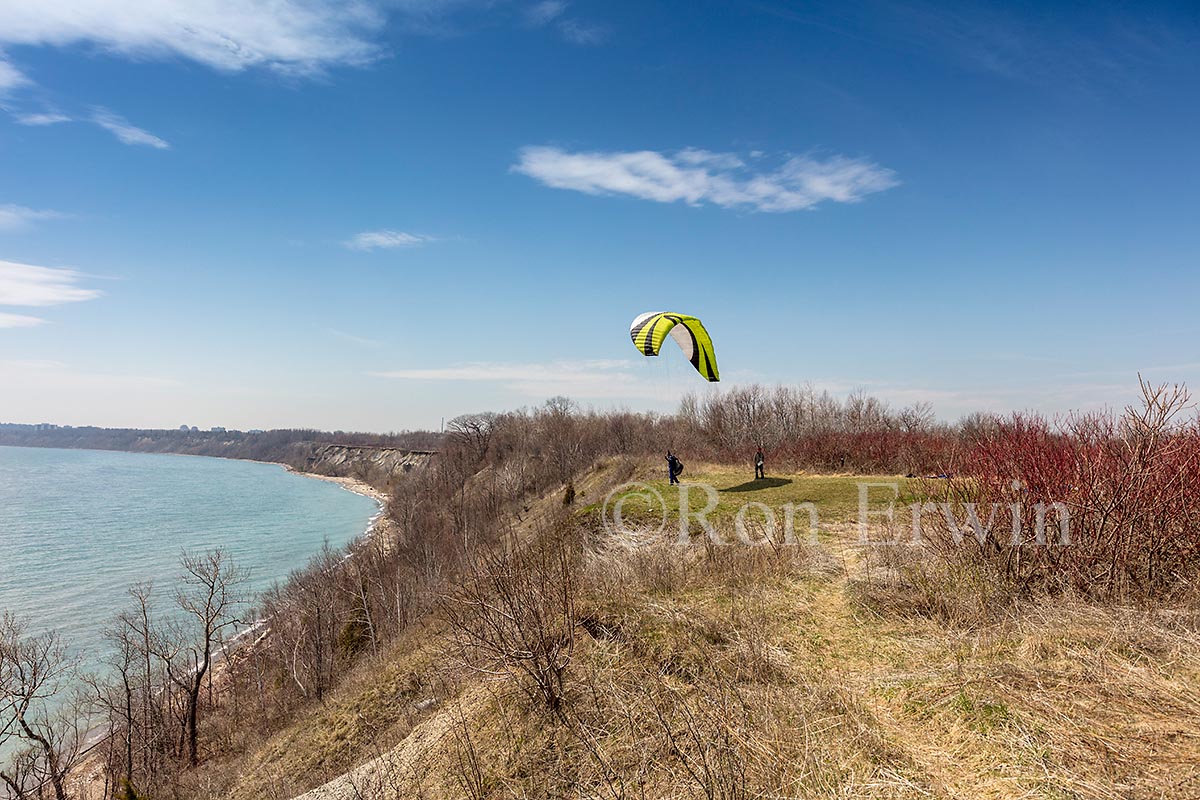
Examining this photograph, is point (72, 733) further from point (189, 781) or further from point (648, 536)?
point (648, 536)

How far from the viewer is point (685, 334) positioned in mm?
17906

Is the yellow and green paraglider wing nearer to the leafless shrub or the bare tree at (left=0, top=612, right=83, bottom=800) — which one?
the leafless shrub

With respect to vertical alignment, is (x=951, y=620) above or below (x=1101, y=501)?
below

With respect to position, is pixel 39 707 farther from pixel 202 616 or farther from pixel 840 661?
pixel 840 661

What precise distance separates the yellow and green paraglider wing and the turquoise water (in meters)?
30.4

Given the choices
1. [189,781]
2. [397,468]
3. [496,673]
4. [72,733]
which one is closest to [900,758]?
[496,673]

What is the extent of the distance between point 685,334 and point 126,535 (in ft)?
203

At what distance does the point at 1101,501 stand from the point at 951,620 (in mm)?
2235

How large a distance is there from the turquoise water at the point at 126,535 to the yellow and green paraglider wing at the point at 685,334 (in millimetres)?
30373

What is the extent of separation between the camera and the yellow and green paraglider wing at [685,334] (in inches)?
629

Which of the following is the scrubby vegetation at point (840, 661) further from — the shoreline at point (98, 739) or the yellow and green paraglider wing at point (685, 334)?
the shoreline at point (98, 739)

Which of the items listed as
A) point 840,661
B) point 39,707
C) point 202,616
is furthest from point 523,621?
point 39,707

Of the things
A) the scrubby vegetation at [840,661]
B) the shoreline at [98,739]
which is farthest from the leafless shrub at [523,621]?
the shoreline at [98,739]

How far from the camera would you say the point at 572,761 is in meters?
5.55
